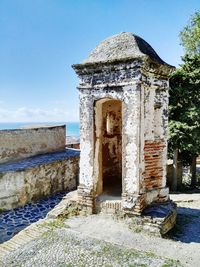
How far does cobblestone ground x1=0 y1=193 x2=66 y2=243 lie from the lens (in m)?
8.60

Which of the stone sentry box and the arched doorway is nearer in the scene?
the stone sentry box

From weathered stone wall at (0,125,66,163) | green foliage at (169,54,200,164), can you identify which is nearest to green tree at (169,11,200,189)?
green foliage at (169,54,200,164)

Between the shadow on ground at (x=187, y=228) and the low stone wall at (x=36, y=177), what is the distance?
19.6 feet

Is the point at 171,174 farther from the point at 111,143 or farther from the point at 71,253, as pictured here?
the point at 71,253

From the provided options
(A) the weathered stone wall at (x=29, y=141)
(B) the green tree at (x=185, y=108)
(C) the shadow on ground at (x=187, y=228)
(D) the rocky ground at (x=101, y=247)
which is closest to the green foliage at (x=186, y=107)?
(B) the green tree at (x=185, y=108)

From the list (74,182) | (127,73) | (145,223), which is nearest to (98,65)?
(127,73)

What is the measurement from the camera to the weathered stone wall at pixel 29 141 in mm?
12109

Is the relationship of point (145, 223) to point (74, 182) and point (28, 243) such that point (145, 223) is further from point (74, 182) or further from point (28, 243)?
point (74, 182)

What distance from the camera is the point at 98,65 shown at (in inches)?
271

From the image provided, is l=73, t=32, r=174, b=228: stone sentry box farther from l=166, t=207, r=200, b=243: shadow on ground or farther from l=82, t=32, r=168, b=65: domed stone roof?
l=166, t=207, r=200, b=243: shadow on ground

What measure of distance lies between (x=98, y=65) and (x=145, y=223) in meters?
3.86

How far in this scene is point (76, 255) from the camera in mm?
5168

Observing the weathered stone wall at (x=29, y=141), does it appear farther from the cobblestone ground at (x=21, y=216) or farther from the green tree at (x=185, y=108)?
the green tree at (x=185, y=108)

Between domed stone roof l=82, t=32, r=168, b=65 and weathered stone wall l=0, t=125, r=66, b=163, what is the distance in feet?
21.6
